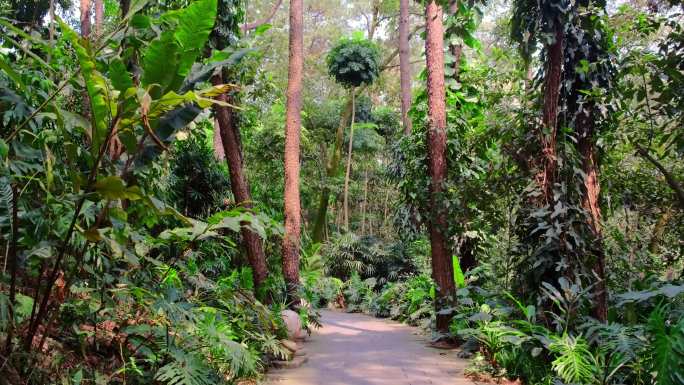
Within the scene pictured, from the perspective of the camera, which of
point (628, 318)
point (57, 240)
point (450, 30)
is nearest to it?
point (57, 240)

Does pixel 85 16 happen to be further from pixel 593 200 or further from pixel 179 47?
pixel 593 200

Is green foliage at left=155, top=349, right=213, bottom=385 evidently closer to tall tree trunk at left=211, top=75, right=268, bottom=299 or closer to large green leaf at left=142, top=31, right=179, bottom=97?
large green leaf at left=142, top=31, right=179, bottom=97

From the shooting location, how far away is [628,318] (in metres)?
4.86

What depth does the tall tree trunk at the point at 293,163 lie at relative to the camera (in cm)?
852

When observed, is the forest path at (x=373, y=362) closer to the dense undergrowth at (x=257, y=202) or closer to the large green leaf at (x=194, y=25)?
the dense undergrowth at (x=257, y=202)

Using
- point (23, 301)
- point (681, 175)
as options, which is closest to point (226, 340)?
point (23, 301)

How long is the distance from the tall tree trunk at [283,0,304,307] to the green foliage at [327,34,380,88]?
14.0ft

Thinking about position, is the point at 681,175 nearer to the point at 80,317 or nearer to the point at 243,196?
the point at 243,196

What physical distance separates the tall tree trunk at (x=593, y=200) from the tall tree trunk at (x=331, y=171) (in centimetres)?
1120

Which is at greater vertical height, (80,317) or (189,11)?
(189,11)

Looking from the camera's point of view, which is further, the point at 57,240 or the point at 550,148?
the point at 550,148

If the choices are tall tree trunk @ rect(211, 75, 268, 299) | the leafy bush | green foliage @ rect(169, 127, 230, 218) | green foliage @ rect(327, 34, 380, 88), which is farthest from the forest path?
green foliage @ rect(327, 34, 380, 88)

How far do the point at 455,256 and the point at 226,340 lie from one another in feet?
21.5

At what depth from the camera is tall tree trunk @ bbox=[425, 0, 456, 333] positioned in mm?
7586
